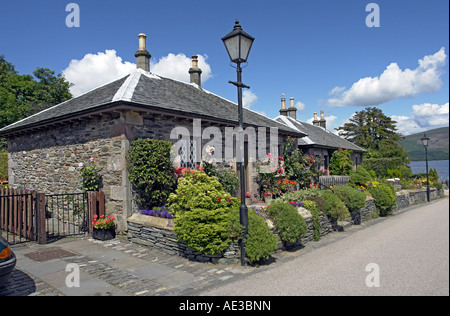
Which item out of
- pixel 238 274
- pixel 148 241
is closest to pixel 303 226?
pixel 238 274

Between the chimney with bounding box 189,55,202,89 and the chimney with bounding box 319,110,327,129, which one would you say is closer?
the chimney with bounding box 189,55,202,89

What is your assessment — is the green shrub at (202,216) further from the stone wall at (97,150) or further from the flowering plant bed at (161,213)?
the stone wall at (97,150)

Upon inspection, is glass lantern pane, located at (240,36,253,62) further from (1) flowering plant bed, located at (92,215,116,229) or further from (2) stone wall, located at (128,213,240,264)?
(1) flowering plant bed, located at (92,215,116,229)

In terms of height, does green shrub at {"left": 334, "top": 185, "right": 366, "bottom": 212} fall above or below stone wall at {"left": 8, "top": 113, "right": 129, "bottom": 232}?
below

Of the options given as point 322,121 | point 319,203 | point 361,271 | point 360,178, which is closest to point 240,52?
point 361,271

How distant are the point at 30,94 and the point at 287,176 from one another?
31.9 metres

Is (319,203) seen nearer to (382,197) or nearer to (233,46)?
(382,197)

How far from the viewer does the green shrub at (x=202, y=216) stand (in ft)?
20.8

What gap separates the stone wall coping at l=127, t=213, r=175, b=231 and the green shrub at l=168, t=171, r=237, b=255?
466mm

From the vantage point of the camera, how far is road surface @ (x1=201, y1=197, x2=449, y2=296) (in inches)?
188

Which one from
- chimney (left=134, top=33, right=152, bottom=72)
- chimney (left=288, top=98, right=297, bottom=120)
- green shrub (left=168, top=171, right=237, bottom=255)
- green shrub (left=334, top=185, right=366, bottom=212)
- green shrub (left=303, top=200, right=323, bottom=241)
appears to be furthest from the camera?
chimney (left=288, top=98, right=297, bottom=120)

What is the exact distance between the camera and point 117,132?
855cm

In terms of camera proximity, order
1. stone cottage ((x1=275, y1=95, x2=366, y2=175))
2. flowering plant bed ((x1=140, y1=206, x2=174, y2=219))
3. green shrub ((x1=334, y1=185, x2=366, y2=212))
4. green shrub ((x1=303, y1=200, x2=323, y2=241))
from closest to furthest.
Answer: flowering plant bed ((x1=140, y1=206, x2=174, y2=219)) < green shrub ((x1=303, y1=200, x2=323, y2=241)) < green shrub ((x1=334, y1=185, x2=366, y2=212)) < stone cottage ((x1=275, y1=95, x2=366, y2=175))

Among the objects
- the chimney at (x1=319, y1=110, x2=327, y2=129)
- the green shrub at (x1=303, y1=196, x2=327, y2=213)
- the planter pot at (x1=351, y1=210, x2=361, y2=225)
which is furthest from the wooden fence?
the chimney at (x1=319, y1=110, x2=327, y2=129)
